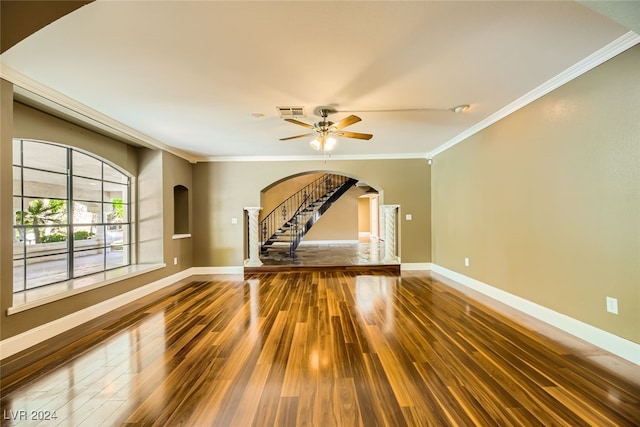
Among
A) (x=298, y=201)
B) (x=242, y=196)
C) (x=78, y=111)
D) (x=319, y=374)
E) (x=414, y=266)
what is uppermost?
(x=78, y=111)

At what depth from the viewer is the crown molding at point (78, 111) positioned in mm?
2496

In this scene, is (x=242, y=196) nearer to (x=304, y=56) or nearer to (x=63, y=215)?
(x=63, y=215)

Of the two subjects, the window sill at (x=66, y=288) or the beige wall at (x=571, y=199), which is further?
the window sill at (x=66, y=288)

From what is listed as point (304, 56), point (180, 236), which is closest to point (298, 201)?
point (180, 236)

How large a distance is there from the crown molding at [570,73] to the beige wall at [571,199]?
6 cm

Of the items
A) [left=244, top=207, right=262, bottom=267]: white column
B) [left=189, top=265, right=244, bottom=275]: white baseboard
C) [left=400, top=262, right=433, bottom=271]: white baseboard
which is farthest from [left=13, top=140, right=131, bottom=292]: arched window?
[left=400, top=262, right=433, bottom=271]: white baseboard

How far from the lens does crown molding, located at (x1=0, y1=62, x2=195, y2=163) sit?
2496 millimetres

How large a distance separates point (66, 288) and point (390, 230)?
18.3 feet

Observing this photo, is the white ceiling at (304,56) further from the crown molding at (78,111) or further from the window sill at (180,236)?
the window sill at (180,236)

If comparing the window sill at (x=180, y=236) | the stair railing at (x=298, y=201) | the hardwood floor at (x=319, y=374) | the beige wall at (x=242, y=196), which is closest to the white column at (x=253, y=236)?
the beige wall at (x=242, y=196)

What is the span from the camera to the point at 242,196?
605 centimetres

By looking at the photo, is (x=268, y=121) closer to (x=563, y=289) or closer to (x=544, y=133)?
(x=544, y=133)

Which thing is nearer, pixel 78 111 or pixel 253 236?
pixel 78 111

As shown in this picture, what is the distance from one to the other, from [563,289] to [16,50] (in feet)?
18.0
